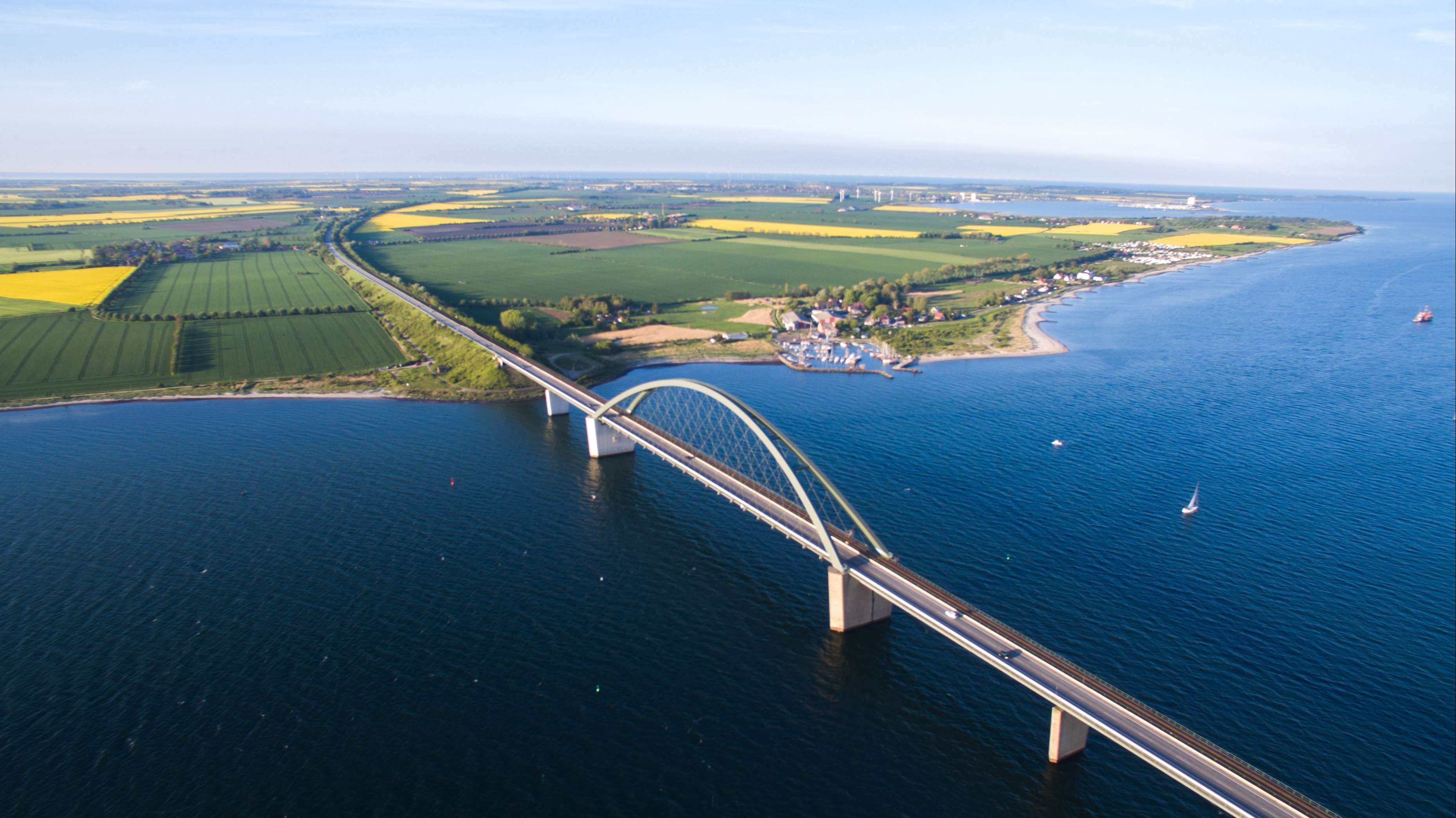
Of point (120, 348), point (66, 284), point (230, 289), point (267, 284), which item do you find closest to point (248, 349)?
point (120, 348)

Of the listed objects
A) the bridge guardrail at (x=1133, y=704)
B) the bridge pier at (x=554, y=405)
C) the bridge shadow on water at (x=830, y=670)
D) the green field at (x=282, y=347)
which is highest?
the green field at (x=282, y=347)

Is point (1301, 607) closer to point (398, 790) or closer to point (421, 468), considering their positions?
point (398, 790)

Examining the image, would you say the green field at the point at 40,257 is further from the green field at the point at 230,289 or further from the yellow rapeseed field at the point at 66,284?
the green field at the point at 230,289

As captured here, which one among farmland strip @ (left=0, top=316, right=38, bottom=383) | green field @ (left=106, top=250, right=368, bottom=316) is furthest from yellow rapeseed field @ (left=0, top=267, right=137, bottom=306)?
farmland strip @ (left=0, top=316, right=38, bottom=383)

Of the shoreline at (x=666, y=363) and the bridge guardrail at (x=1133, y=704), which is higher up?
the shoreline at (x=666, y=363)

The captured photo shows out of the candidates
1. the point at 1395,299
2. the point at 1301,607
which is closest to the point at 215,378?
the point at 1301,607

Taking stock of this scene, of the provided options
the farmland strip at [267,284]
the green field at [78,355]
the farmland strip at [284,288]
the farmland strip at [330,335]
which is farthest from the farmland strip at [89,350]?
the farmland strip at [330,335]
